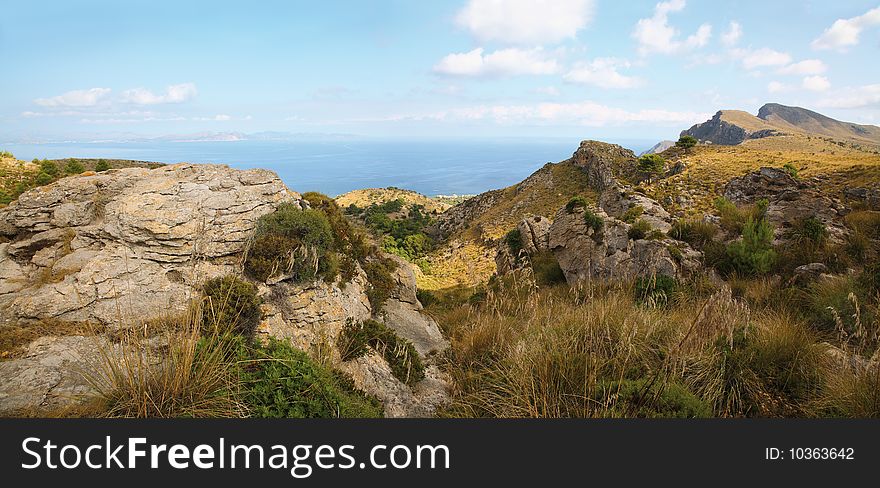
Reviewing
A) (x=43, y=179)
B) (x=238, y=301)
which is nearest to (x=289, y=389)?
(x=238, y=301)

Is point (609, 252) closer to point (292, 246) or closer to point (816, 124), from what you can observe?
point (292, 246)

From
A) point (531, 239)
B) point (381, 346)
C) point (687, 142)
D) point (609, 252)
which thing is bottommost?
point (381, 346)

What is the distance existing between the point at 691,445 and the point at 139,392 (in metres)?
4.22

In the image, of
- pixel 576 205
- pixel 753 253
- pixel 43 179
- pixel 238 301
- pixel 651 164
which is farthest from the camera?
pixel 651 164

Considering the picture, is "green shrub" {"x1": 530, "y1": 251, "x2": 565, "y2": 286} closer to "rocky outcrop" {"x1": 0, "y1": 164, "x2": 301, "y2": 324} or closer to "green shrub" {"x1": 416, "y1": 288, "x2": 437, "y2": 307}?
"green shrub" {"x1": 416, "y1": 288, "x2": 437, "y2": 307}

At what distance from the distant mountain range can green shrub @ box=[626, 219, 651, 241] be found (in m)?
115

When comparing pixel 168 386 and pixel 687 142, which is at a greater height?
pixel 687 142

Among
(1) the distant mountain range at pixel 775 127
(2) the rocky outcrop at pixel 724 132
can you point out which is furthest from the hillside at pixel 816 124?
(2) the rocky outcrop at pixel 724 132

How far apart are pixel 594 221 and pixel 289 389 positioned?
44.6 ft

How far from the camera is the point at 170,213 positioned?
762cm

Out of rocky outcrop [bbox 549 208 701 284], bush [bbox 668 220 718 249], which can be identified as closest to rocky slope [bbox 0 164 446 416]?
rocky outcrop [bbox 549 208 701 284]

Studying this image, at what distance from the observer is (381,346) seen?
734 cm

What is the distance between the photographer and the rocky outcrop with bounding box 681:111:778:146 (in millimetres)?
101906

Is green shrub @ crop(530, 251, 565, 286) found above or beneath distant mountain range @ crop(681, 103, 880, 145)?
beneath
